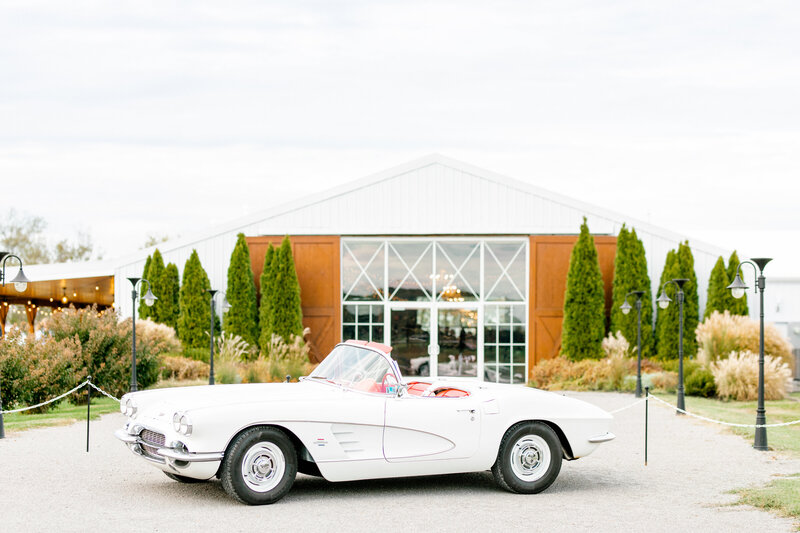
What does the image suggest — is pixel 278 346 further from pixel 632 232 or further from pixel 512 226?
pixel 632 232

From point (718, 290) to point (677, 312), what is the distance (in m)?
1.21

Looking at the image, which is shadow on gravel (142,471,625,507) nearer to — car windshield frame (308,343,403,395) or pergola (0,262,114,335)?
car windshield frame (308,343,403,395)

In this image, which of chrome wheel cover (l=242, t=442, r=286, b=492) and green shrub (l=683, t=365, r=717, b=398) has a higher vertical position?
chrome wheel cover (l=242, t=442, r=286, b=492)

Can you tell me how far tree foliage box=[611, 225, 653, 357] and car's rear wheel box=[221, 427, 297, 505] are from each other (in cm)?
1705

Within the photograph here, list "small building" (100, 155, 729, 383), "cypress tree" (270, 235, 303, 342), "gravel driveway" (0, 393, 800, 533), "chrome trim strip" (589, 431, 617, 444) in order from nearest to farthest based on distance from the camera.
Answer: "gravel driveway" (0, 393, 800, 533), "chrome trim strip" (589, 431, 617, 444), "cypress tree" (270, 235, 303, 342), "small building" (100, 155, 729, 383)

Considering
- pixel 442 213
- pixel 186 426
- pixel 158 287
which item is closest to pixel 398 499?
pixel 186 426

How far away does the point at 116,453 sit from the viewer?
10859 mm

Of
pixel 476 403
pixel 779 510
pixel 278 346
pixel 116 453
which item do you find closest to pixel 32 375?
pixel 116 453

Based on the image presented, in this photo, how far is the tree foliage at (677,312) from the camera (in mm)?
23469

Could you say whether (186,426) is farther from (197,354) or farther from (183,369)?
(197,354)

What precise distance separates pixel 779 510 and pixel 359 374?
3921 millimetres

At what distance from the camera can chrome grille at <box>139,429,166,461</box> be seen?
7.75m

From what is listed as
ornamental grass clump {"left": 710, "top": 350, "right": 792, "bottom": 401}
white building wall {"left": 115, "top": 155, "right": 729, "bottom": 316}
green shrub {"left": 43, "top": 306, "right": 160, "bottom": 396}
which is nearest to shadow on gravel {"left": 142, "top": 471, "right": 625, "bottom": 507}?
green shrub {"left": 43, "top": 306, "right": 160, "bottom": 396}

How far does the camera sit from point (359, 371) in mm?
8758
